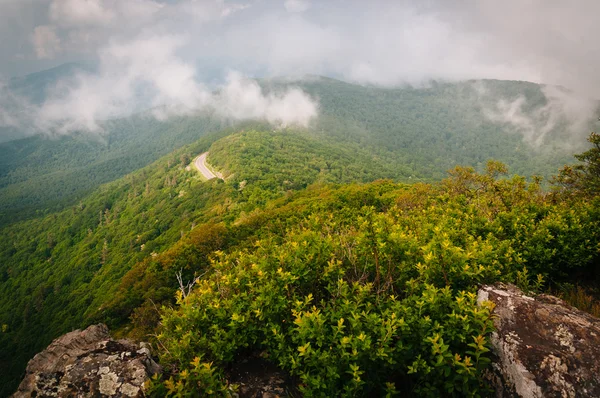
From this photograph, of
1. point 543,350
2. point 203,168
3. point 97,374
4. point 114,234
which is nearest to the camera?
point 543,350

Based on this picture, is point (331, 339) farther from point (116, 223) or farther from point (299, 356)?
point (116, 223)

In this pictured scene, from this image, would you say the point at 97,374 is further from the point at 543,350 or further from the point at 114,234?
the point at 114,234

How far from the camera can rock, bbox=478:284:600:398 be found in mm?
4590

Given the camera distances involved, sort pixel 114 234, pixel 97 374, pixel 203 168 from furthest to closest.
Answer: pixel 203 168, pixel 114 234, pixel 97 374

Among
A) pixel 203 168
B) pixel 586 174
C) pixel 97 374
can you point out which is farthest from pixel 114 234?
pixel 586 174

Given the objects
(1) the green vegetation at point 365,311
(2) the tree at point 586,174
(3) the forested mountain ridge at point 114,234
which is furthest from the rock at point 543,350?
(3) the forested mountain ridge at point 114,234

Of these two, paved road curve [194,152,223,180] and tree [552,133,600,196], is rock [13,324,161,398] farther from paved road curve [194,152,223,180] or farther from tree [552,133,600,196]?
paved road curve [194,152,223,180]

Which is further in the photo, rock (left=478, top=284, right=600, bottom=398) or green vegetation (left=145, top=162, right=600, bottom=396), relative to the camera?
green vegetation (left=145, top=162, right=600, bottom=396)

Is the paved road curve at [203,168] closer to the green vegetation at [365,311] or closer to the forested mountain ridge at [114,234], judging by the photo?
the forested mountain ridge at [114,234]

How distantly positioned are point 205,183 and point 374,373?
415ft

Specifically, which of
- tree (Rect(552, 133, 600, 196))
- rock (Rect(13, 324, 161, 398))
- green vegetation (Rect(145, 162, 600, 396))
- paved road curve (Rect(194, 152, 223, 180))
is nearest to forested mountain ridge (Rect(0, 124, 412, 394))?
paved road curve (Rect(194, 152, 223, 180))

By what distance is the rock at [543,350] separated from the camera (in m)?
4.59

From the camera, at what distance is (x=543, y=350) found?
502 centimetres

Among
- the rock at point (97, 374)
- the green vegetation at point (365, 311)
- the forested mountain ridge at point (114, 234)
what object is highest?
the green vegetation at point (365, 311)
